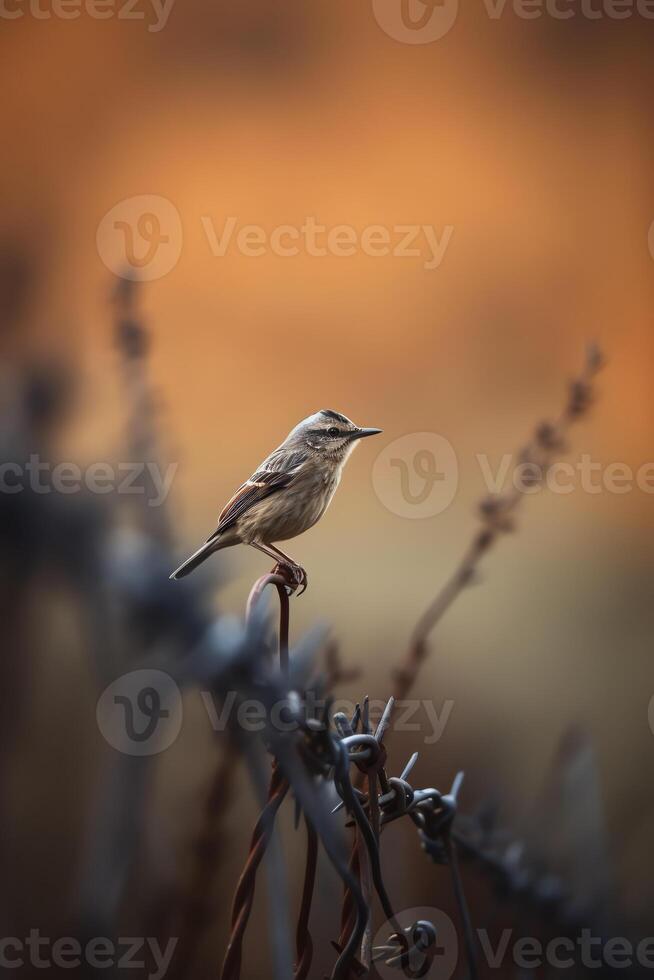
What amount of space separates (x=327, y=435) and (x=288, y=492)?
14.1 inches

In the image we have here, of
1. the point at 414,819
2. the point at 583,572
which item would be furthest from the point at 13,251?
the point at 583,572

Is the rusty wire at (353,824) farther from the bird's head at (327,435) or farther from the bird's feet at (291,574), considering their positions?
the bird's head at (327,435)

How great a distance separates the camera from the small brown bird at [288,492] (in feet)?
10.0

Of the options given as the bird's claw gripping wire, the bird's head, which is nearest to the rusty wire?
the bird's claw gripping wire

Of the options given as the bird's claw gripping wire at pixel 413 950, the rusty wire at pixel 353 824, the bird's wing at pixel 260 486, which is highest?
the bird's wing at pixel 260 486

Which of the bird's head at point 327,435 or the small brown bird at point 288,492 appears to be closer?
the small brown bird at point 288,492

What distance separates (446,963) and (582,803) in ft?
4.73

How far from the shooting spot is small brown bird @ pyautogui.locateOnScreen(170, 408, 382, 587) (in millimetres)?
3055

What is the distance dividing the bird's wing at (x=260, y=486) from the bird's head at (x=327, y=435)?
87 mm

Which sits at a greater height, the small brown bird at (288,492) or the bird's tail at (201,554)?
the small brown bird at (288,492)

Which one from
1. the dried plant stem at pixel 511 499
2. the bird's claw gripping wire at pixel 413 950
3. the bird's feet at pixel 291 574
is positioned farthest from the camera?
the dried plant stem at pixel 511 499

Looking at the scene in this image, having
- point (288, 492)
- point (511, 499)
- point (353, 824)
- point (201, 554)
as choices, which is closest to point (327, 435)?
point (288, 492)

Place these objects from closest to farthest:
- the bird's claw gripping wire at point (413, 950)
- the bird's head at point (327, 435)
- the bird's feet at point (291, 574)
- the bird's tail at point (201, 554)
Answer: the bird's claw gripping wire at point (413, 950) → the bird's feet at point (291, 574) → the bird's tail at point (201, 554) → the bird's head at point (327, 435)

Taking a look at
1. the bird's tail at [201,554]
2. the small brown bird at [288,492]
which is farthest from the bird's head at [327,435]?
the bird's tail at [201,554]
